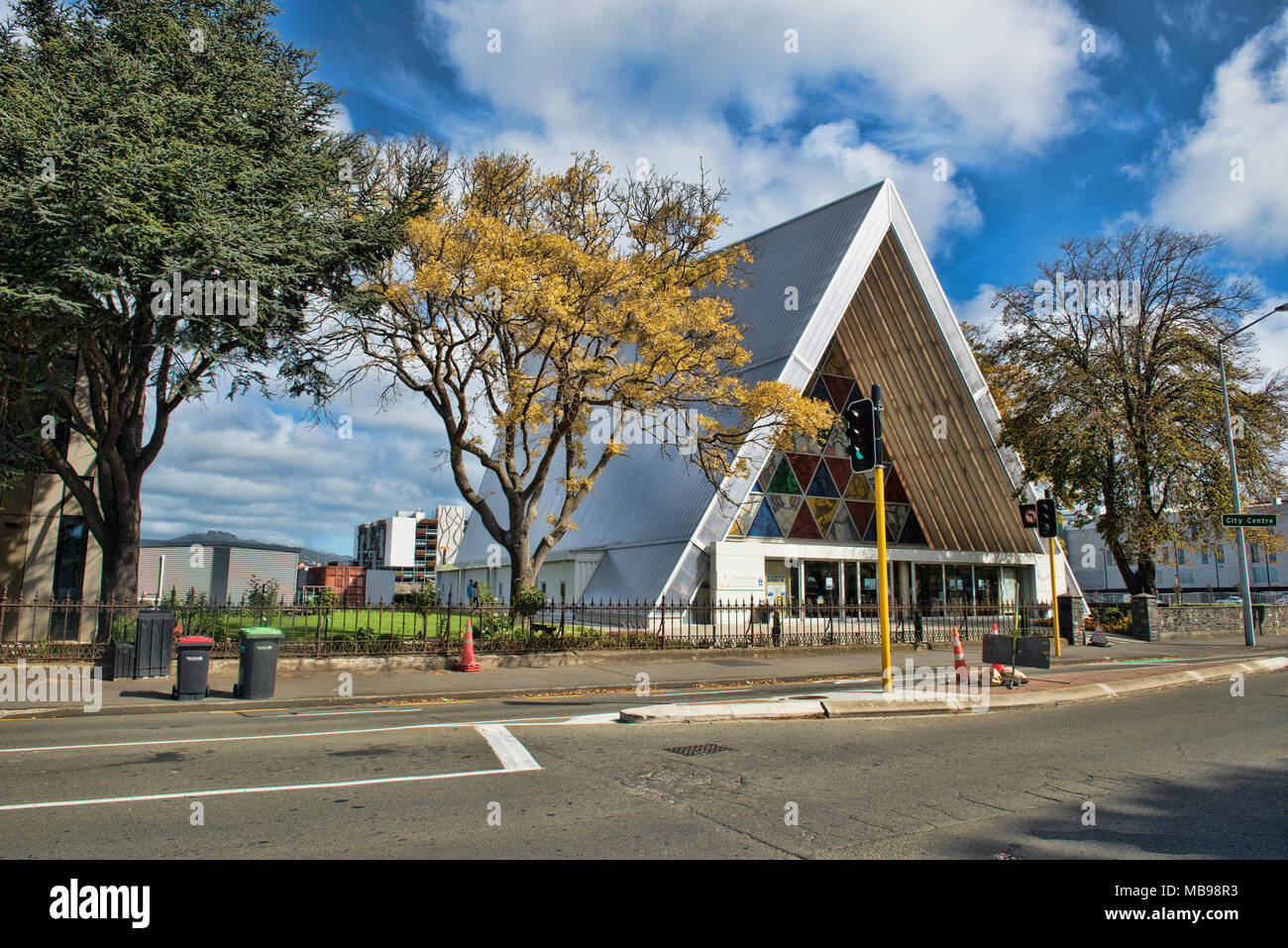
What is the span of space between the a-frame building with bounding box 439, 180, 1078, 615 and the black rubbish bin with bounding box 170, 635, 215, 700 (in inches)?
595

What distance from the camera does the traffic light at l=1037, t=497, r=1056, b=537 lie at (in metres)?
20.1

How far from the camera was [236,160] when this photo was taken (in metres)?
16.7

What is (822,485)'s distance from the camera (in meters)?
31.1

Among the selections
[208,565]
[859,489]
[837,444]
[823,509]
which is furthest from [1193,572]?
[208,565]

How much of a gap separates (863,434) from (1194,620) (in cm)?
2711

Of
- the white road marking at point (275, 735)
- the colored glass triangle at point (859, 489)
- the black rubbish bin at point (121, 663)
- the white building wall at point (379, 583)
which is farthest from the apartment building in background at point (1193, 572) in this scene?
the black rubbish bin at point (121, 663)

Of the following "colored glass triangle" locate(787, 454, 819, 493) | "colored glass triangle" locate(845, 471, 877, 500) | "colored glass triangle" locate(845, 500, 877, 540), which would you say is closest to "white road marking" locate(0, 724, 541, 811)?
"colored glass triangle" locate(787, 454, 819, 493)

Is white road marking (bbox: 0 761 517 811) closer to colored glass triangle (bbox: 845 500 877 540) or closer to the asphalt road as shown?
the asphalt road

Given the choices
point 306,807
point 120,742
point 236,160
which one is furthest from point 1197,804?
point 236,160

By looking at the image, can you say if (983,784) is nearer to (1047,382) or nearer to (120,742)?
(120,742)

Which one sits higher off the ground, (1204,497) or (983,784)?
(1204,497)

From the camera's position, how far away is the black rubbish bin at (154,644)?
47.2ft

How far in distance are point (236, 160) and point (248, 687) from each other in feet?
35.1

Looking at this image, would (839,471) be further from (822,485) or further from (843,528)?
(843,528)
